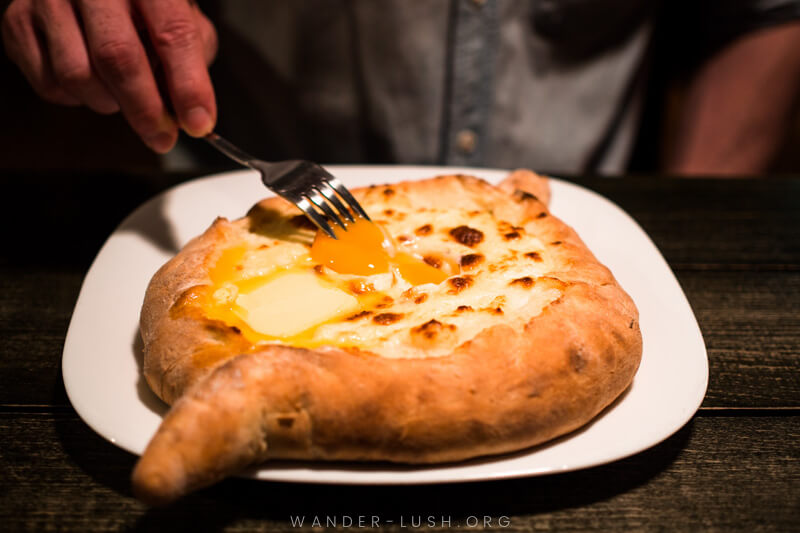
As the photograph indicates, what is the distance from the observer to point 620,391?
1494 millimetres

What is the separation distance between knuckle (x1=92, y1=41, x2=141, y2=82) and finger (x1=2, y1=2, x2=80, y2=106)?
0.34 meters

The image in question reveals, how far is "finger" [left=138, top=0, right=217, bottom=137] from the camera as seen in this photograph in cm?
189

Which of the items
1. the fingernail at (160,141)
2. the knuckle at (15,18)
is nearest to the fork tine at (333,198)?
the fingernail at (160,141)

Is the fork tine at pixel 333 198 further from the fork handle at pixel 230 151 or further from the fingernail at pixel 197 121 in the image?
the fingernail at pixel 197 121

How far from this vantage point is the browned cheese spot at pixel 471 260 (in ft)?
5.77

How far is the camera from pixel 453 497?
1359 millimetres

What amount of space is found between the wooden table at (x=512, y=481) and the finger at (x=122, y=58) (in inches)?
25.0

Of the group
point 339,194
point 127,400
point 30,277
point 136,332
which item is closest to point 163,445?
point 127,400

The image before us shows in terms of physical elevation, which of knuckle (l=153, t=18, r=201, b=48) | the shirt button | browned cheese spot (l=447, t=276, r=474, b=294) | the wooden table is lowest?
the shirt button

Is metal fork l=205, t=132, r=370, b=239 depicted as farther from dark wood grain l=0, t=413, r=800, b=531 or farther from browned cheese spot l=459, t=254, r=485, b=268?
dark wood grain l=0, t=413, r=800, b=531

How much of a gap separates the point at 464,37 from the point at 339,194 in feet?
4.82

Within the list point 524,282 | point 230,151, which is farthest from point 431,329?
point 230,151

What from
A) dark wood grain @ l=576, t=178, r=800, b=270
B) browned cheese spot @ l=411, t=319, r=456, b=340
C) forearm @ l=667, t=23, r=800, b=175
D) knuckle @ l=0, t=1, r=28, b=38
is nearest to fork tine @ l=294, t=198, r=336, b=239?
browned cheese spot @ l=411, t=319, r=456, b=340

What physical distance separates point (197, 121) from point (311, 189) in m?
0.39
